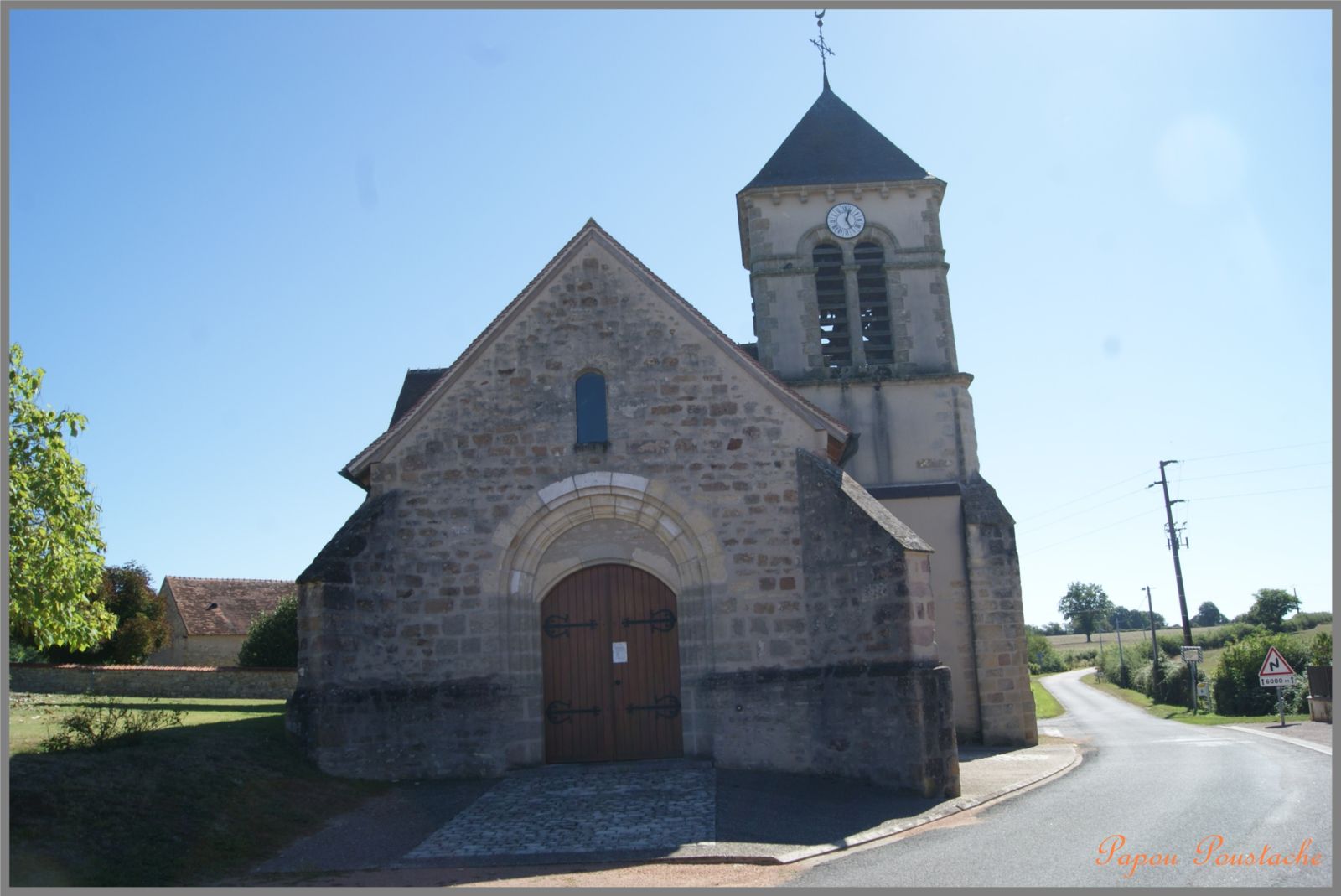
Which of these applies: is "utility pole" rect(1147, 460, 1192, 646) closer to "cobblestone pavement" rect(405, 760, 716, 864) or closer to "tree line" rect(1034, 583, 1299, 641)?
"cobblestone pavement" rect(405, 760, 716, 864)

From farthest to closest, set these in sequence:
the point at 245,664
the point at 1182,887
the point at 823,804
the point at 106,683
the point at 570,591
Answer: the point at 245,664, the point at 106,683, the point at 570,591, the point at 823,804, the point at 1182,887

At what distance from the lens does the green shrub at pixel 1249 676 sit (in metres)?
26.5

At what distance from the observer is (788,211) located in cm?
2177

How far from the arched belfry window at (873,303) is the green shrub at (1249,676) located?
14.5 m

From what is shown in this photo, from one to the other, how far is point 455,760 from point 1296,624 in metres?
59.1

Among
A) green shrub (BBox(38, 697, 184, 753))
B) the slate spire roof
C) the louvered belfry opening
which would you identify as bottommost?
green shrub (BBox(38, 697, 184, 753))

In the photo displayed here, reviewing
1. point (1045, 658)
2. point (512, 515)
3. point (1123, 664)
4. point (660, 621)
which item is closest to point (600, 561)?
point (660, 621)

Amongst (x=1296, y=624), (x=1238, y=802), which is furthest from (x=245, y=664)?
(x=1296, y=624)

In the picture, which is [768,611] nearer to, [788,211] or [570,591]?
[570,591]

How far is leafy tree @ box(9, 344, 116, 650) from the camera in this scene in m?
20.8

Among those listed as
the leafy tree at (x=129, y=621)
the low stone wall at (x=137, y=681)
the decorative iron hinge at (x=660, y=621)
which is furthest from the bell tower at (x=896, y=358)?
the leafy tree at (x=129, y=621)

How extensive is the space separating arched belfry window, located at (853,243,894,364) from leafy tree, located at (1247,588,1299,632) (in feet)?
183

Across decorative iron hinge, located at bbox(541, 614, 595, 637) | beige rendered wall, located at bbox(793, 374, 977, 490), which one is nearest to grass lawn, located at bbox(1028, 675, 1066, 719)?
beige rendered wall, located at bbox(793, 374, 977, 490)

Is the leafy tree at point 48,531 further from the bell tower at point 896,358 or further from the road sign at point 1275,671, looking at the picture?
the road sign at point 1275,671
